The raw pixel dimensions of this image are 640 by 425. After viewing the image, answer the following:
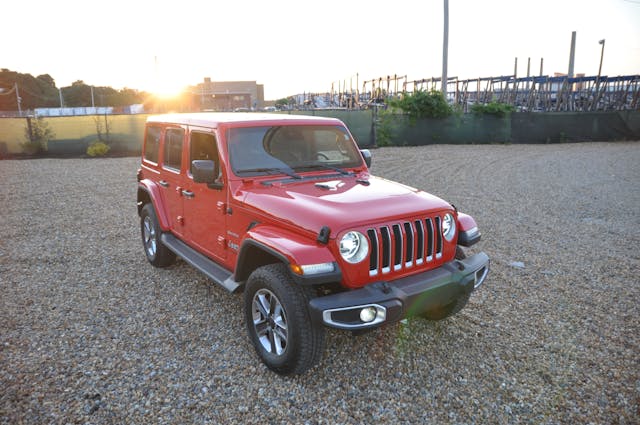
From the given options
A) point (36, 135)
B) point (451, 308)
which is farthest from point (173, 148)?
point (36, 135)

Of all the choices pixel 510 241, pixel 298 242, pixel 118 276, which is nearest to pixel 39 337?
pixel 118 276

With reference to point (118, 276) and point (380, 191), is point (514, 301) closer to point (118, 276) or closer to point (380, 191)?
point (380, 191)

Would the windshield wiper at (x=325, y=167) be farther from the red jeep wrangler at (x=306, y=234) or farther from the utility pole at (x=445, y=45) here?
the utility pole at (x=445, y=45)

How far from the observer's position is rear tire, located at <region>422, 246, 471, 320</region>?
3.94 metres

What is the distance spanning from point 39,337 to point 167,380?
1.55 metres

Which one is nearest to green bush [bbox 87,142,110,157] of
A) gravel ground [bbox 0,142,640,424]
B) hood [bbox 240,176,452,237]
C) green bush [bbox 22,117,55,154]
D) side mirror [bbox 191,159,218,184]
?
green bush [bbox 22,117,55,154]

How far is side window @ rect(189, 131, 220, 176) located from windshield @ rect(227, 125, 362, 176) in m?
0.22

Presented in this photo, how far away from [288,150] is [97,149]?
1662cm

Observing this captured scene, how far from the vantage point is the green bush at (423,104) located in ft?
69.5

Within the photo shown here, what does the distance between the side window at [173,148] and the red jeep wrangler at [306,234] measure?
1.0 inches

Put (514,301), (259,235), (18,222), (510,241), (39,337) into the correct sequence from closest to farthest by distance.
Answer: (259,235), (39,337), (514,301), (510,241), (18,222)

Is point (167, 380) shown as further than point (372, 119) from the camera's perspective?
No

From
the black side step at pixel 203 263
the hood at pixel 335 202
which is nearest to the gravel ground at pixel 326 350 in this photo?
the black side step at pixel 203 263

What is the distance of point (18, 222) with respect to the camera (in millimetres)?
8195
